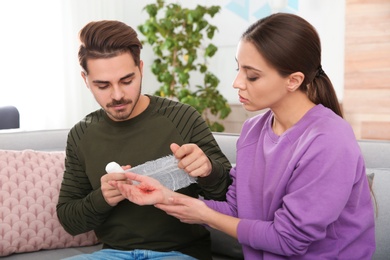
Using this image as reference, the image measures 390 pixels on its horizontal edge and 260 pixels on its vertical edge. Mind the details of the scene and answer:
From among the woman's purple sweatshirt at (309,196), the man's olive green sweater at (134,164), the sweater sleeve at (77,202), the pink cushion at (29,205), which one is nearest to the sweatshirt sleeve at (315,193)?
the woman's purple sweatshirt at (309,196)

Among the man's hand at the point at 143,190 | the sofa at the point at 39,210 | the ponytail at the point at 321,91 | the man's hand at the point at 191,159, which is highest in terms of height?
the ponytail at the point at 321,91

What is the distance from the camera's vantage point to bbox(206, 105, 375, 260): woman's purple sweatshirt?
4.11 feet

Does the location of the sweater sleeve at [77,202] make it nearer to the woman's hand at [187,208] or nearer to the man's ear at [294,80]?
the woman's hand at [187,208]

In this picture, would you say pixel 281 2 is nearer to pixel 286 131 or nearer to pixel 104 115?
pixel 104 115

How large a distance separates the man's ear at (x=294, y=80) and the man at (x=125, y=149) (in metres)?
0.35

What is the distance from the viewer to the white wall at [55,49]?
4.45 metres

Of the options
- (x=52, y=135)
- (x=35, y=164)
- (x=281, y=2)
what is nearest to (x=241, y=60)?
(x=35, y=164)

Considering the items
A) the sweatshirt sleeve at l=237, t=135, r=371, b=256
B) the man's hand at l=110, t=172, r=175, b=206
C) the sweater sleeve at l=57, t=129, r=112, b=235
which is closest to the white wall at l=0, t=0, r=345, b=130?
the sweater sleeve at l=57, t=129, r=112, b=235

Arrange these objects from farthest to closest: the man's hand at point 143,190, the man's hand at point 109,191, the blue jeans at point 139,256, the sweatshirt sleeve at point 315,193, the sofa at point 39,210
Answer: the sofa at point 39,210 → the blue jeans at point 139,256 → the man's hand at point 109,191 → the man's hand at point 143,190 → the sweatshirt sleeve at point 315,193

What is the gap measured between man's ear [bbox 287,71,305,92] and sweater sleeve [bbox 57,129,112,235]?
2.07ft

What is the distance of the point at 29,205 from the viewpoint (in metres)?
2.01

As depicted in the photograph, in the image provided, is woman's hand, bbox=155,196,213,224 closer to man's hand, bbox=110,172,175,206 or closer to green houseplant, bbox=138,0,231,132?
man's hand, bbox=110,172,175,206

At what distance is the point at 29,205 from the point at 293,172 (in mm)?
1103

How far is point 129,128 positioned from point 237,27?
3571mm
